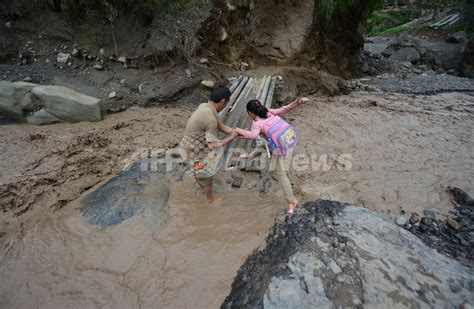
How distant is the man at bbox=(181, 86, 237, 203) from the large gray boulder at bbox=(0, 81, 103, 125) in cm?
257

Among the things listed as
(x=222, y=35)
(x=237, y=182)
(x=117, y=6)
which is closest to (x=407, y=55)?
(x=222, y=35)

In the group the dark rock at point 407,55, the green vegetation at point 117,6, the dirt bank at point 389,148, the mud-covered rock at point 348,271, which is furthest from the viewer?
the dark rock at point 407,55

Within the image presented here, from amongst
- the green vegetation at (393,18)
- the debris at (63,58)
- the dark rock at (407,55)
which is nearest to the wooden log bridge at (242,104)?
the debris at (63,58)

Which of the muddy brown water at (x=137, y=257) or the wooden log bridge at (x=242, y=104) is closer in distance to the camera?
the muddy brown water at (x=137, y=257)

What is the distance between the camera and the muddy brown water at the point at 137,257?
6.64ft

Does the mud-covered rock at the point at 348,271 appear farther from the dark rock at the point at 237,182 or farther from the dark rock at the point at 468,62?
the dark rock at the point at 468,62

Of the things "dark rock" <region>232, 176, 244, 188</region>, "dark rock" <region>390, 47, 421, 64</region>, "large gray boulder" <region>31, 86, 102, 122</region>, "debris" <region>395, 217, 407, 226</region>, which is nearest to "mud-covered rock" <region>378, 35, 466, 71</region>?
"dark rock" <region>390, 47, 421, 64</region>

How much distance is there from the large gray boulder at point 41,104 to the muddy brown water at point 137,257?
6.29ft

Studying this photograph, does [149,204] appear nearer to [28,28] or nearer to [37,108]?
[37,108]

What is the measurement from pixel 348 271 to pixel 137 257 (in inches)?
71.1

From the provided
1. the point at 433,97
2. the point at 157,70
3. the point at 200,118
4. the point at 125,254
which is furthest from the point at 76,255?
the point at 433,97

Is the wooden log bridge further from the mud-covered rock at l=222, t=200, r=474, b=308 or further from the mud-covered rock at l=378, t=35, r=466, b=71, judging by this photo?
the mud-covered rock at l=378, t=35, r=466, b=71

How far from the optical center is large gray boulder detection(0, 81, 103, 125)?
154 inches

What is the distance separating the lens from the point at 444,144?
4.36m
